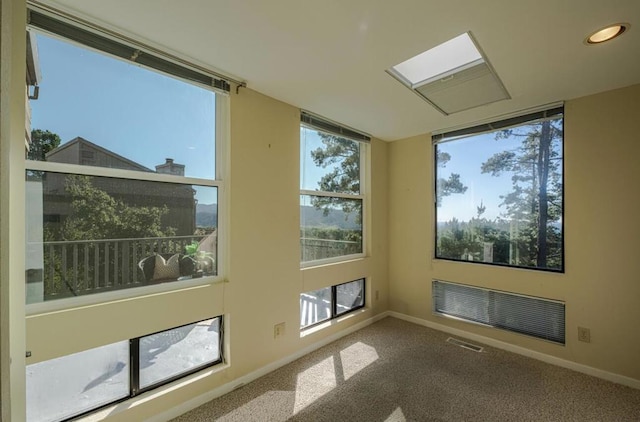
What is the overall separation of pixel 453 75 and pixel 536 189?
1545 mm

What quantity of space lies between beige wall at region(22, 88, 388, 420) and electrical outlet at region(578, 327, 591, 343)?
2.22m

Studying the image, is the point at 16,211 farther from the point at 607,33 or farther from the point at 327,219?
the point at 607,33

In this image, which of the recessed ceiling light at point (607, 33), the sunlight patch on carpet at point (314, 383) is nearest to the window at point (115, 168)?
the sunlight patch on carpet at point (314, 383)

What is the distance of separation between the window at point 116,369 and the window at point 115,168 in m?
0.39

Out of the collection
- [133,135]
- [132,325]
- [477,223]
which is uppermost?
[133,135]

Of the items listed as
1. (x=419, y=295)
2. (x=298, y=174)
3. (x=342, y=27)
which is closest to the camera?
(x=342, y=27)

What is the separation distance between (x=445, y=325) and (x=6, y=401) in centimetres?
362

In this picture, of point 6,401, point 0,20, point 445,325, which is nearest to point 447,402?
point 445,325

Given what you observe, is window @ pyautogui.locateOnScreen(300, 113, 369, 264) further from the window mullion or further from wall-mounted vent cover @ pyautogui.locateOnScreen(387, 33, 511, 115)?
wall-mounted vent cover @ pyautogui.locateOnScreen(387, 33, 511, 115)

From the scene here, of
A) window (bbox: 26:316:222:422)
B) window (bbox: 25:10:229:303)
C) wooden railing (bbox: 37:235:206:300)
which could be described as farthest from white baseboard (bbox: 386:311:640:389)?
wooden railing (bbox: 37:235:206:300)

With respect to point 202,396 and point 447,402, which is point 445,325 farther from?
point 202,396

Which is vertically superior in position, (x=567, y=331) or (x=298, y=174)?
(x=298, y=174)

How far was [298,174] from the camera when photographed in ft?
8.89

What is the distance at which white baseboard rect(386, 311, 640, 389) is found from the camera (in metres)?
2.25
